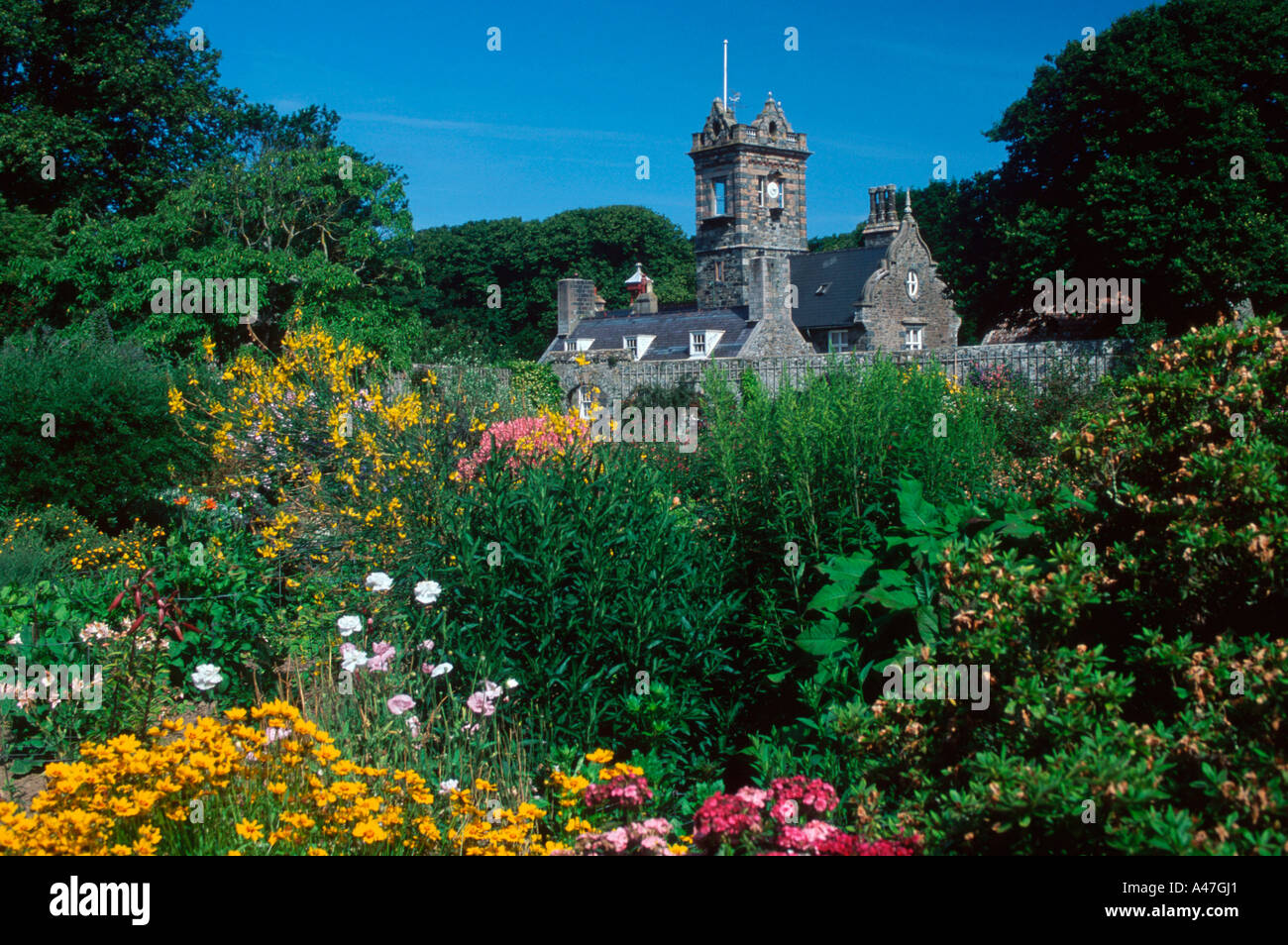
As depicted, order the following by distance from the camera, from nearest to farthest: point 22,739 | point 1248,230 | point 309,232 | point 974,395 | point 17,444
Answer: point 22,739 < point 974,395 < point 17,444 < point 1248,230 < point 309,232

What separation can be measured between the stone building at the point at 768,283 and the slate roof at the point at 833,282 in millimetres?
65

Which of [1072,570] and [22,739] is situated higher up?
[1072,570]

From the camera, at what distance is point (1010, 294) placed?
22828 millimetres

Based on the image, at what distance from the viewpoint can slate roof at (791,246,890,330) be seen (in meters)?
45.8

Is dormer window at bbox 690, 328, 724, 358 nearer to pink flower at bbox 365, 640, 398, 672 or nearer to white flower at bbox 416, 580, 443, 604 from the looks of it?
white flower at bbox 416, 580, 443, 604

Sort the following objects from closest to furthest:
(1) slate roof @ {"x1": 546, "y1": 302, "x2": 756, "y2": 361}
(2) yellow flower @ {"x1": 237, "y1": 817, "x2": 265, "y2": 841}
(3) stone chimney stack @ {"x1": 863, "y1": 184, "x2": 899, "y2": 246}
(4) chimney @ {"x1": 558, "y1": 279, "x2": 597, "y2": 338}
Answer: (2) yellow flower @ {"x1": 237, "y1": 817, "x2": 265, "y2": 841}
(1) slate roof @ {"x1": 546, "y1": 302, "x2": 756, "y2": 361}
(4) chimney @ {"x1": 558, "y1": 279, "x2": 597, "y2": 338}
(3) stone chimney stack @ {"x1": 863, "y1": 184, "x2": 899, "y2": 246}

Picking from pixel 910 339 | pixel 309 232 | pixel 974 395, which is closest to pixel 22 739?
pixel 974 395

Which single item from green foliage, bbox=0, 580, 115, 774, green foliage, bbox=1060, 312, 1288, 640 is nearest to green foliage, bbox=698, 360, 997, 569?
green foliage, bbox=1060, 312, 1288, 640

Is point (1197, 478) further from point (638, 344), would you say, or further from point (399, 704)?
point (638, 344)

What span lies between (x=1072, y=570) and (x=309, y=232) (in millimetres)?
26934

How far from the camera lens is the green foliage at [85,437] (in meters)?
9.94

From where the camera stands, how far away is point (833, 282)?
4750 cm

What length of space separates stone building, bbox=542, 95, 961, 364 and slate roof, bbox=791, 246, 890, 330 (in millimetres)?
65
